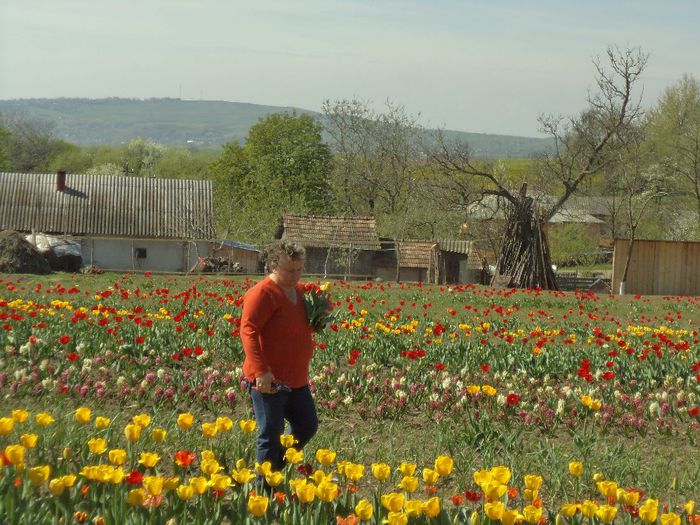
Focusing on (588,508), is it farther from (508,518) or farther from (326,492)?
(326,492)

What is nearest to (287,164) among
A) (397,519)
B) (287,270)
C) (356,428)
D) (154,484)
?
(356,428)

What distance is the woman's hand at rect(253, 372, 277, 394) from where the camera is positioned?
580cm

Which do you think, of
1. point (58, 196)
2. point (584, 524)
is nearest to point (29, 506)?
point (584, 524)

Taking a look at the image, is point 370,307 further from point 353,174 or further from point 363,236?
point 353,174

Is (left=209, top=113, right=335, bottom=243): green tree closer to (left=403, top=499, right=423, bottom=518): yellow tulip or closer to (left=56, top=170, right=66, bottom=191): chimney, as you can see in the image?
(left=56, top=170, right=66, bottom=191): chimney

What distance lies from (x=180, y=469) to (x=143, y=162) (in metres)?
98.0

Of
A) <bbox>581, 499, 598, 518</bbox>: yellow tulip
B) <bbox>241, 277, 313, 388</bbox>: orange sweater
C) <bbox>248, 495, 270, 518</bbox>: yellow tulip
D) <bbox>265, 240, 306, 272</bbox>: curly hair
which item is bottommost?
<bbox>248, 495, 270, 518</bbox>: yellow tulip

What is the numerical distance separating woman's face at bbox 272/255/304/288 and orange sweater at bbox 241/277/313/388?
0.20ft

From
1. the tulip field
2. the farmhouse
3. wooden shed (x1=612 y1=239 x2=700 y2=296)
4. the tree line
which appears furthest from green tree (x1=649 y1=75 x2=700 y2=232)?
the tulip field

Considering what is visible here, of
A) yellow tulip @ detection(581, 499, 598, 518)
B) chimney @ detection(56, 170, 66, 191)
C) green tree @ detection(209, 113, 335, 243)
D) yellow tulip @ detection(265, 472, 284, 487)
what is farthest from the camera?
green tree @ detection(209, 113, 335, 243)

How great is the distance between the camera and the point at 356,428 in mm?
8094

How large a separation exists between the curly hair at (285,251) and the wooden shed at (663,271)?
28.8 m

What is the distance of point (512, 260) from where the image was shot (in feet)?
94.5

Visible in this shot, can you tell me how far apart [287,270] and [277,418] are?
96 cm
